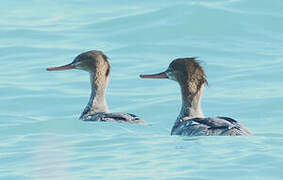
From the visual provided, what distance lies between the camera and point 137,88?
1608cm

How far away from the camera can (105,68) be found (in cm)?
1452

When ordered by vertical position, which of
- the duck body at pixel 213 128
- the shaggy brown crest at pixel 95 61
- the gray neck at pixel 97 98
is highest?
the shaggy brown crest at pixel 95 61

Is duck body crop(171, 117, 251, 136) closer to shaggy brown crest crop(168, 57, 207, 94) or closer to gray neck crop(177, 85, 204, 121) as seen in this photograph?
gray neck crop(177, 85, 204, 121)

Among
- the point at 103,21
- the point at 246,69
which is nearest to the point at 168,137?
the point at 246,69

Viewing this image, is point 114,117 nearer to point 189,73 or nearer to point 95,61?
point 189,73

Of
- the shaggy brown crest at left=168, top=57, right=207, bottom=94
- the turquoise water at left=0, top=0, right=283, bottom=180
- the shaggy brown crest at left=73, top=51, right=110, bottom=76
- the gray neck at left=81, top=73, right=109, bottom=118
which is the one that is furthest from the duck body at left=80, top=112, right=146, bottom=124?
the shaggy brown crest at left=73, top=51, right=110, bottom=76

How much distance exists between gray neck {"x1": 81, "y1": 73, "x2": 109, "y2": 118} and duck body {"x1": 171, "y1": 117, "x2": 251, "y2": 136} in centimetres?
241

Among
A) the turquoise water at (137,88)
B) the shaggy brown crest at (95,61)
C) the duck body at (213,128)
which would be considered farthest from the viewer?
the shaggy brown crest at (95,61)

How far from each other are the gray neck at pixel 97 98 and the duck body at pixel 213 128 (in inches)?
94.7

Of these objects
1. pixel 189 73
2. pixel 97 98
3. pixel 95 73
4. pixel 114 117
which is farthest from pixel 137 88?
pixel 189 73

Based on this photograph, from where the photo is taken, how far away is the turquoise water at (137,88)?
32.5 ft

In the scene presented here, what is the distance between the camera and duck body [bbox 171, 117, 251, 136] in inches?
439

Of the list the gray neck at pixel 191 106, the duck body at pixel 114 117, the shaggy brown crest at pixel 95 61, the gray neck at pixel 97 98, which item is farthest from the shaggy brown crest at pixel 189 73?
the shaggy brown crest at pixel 95 61

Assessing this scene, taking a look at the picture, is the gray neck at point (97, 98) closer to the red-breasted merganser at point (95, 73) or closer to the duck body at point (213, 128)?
the red-breasted merganser at point (95, 73)
